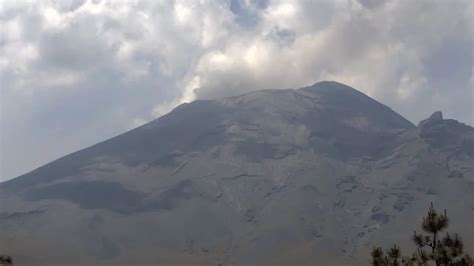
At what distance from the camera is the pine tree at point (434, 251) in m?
30.9

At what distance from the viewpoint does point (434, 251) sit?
31.1m

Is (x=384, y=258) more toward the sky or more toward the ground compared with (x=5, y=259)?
more toward the ground

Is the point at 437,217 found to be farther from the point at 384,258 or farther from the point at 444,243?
the point at 384,258

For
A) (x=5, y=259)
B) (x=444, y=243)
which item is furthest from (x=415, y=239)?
(x=5, y=259)

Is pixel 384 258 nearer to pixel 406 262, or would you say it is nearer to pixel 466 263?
pixel 406 262

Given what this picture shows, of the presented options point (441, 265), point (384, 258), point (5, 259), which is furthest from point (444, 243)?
point (5, 259)

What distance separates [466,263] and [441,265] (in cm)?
154

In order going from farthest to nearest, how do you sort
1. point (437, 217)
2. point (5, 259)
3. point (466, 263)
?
1. point (5, 259)
2. point (437, 217)
3. point (466, 263)

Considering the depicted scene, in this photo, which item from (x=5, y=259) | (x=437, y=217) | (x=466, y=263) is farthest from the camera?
(x=5, y=259)

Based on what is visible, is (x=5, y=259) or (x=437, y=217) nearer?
(x=437, y=217)

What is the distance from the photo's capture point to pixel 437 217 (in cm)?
A: 3244

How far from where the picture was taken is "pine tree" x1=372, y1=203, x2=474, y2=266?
3094 centimetres

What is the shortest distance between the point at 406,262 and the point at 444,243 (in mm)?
2566

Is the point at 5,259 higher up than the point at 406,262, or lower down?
higher up
